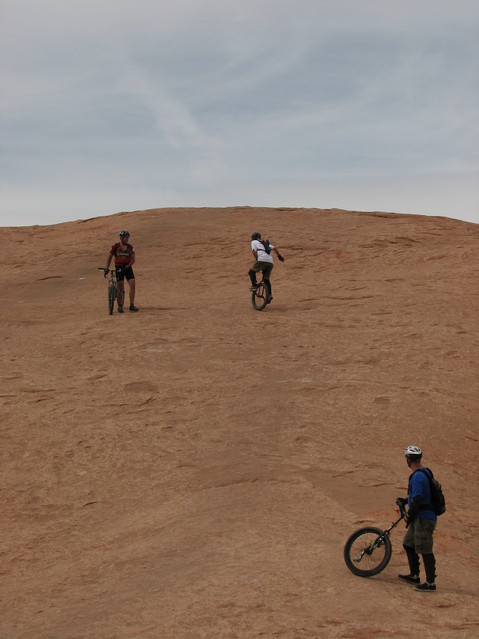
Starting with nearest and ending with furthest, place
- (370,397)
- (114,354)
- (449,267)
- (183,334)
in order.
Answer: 1. (370,397)
2. (114,354)
3. (183,334)
4. (449,267)

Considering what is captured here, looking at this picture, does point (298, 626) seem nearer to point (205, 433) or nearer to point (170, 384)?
point (205, 433)

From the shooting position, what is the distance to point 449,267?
865 inches

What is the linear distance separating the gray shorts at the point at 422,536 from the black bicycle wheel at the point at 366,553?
0.23m

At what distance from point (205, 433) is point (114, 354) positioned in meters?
3.92

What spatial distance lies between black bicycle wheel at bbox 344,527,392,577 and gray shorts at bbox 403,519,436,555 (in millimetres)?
232

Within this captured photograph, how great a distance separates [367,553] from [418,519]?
560 mm

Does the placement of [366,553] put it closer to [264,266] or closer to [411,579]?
[411,579]

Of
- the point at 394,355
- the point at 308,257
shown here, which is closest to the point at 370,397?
the point at 394,355

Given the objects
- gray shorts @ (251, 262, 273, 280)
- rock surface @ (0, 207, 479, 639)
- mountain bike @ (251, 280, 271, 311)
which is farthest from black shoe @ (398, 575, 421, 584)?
mountain bike @ (251, 280, 271, 311)

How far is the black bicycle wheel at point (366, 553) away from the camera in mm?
7059

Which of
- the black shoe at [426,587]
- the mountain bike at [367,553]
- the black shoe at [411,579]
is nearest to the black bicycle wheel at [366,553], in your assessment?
the mountain bike at [367,553]

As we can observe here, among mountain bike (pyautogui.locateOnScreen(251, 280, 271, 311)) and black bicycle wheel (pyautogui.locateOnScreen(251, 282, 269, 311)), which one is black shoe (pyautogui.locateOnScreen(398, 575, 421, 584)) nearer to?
mountain bike (pyautogui.locateOnScreen(251, 280, 271, 311))

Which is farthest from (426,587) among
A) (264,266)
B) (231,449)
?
(264,266)

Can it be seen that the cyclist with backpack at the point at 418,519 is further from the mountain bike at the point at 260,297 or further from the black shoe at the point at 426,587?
the mountain bike at the point at 260,297
